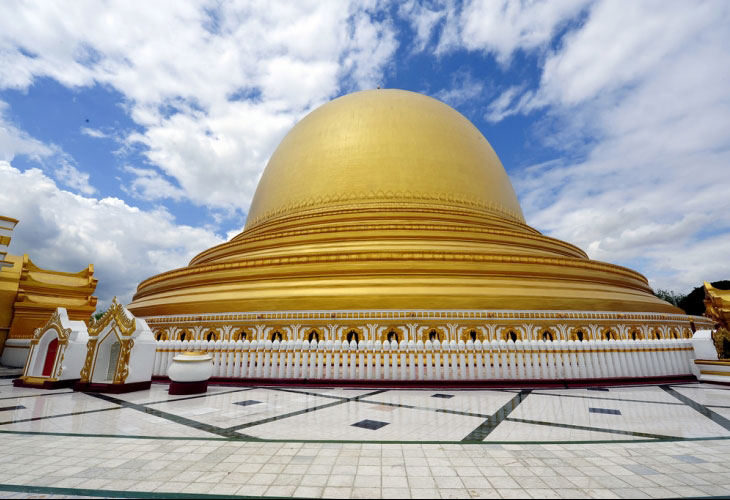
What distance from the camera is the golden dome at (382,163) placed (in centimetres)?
1307

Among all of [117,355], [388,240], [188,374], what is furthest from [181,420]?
[388,240]

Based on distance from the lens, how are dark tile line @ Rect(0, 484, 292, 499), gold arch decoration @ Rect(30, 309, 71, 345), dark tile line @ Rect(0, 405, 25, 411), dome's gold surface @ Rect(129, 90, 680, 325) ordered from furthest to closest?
dome's gold surface @ Rect(129, 90, 680, 325) < gold arch decoration @ Rect(30, 309, 71, 345) < dark tile line @ Rect(0, 405, 25, 411) < dark tile line @ Rect(0, 484, 292, 499)

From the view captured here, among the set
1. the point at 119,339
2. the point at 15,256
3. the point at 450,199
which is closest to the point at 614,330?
the point at 450,199

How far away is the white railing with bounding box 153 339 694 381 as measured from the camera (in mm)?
7176

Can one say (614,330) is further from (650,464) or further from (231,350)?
(231,350)

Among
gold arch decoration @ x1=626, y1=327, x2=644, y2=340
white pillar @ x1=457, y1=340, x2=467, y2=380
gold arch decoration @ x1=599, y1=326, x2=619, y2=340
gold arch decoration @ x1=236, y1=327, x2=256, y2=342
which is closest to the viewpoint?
white pillar @ x1=457, y1=340, x2=467, y2=380

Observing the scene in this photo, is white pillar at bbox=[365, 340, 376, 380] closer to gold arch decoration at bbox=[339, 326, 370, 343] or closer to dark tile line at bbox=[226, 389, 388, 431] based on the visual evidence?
gold arch decoration at bbox=[339, 326, 370, 343]

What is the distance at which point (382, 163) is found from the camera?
13.3 metres

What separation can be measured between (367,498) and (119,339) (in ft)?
21.7

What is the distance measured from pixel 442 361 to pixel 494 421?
287 cm

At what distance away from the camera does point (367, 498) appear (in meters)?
2.27

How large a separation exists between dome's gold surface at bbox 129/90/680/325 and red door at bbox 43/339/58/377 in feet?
8.02

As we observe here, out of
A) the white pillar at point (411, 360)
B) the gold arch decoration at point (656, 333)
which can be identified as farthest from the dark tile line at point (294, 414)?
the gold arch decoration at point (656, 333)

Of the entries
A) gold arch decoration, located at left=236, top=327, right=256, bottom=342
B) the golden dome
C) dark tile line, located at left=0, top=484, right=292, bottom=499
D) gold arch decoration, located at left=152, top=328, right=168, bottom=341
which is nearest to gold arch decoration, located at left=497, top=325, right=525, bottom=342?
gold arch decoration, located at left=236, top=327, right=256, bottom=342
